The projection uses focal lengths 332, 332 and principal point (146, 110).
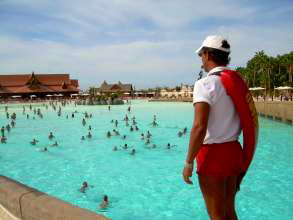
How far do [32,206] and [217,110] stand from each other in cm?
195

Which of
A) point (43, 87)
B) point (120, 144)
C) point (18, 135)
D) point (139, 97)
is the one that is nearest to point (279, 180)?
point (120, 144)

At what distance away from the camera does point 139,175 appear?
15.0 metres

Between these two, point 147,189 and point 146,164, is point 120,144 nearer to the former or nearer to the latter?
point 146,164

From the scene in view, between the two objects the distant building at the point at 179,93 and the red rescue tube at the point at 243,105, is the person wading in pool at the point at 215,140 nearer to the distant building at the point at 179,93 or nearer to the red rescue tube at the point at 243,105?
the red rescue tube at the point at 243,105

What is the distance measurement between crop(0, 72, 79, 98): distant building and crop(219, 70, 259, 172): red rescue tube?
89.8m

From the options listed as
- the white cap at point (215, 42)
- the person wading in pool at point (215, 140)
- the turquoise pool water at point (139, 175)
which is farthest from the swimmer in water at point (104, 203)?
the white cap at point (215, 42)

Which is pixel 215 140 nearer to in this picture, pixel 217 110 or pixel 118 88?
pixel 217 110

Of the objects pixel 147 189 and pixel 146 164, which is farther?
pixel 146 164

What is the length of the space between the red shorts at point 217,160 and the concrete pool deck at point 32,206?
856 mm

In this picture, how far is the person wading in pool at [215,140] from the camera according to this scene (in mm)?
2352

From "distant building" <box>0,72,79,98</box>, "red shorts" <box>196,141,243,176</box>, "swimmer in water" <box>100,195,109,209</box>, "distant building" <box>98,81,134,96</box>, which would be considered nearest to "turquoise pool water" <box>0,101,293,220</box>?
"swimmer in water" <box>100,195,109,209</box>

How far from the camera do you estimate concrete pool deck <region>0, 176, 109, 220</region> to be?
273cm

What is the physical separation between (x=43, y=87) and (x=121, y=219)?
85457 millimetres

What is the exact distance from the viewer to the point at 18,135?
93.1ft
